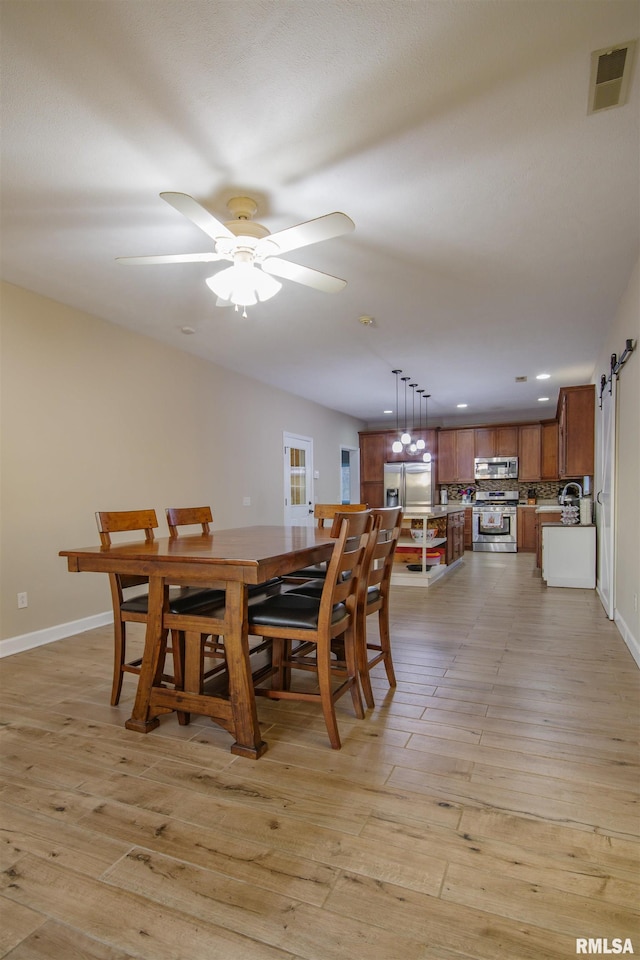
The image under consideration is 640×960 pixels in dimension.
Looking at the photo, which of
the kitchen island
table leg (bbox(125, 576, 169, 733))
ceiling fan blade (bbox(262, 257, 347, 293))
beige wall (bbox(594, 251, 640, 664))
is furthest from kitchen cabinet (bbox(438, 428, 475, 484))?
table leg (bbox(125, 576, 169, 733))

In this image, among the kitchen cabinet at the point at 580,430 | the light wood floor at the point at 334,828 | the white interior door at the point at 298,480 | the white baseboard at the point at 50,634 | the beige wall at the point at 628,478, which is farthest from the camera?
the white interior door at the point at 298,480

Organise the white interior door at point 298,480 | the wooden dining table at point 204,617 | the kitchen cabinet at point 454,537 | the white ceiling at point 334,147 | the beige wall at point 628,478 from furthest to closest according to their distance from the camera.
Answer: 1. the white interior door at point 298,480
2. the kitchen cabinet at point 454,537
3. the beige wall at point 628,478
4. the wooden dining table at point 204,617
5. the white ceiling at point 334,147

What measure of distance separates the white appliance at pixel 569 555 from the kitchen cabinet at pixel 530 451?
3659 mm

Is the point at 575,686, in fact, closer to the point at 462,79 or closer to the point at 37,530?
the point at 462,79

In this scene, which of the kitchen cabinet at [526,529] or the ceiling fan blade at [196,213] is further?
the kitchen cabinet at [526,529]

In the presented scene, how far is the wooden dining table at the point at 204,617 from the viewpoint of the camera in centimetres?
201

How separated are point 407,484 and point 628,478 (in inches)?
239

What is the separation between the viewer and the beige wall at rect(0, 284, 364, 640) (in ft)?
11.5

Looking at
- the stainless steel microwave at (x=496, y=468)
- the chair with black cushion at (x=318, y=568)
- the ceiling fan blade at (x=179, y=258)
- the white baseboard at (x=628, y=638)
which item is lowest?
the white baseboard at (x=628, y=638)

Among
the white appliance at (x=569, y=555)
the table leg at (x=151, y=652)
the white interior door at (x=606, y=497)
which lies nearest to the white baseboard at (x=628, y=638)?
the white interior door at (x=606, y=497)

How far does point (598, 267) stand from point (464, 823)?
337 centimetres

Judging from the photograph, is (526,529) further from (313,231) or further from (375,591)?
(313,231)

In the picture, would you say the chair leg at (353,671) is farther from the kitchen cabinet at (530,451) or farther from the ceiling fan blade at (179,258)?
the kitchen cabinet at (530,451)

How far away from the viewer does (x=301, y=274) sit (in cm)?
260
